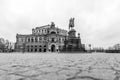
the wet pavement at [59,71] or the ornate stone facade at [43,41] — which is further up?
the ornate stone facade at [43,41]

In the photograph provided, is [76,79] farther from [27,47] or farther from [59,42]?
[27,47]

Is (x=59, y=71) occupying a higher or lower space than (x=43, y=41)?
lower

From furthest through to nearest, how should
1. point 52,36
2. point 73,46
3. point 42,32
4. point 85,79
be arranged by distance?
point 42,32
point 52,36
point 73,46
point 85,79

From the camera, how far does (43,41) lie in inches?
2249

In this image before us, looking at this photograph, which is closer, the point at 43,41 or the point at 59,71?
the point at 59,71

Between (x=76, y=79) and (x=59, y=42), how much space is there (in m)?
52.9

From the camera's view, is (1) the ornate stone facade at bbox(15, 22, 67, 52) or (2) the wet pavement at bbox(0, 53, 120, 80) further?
(1) the ornate stone facade at bbox(15, 22, 67, 52)

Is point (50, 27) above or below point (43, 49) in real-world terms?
above

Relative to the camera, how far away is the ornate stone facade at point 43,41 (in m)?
54.3

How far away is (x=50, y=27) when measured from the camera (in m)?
57.3

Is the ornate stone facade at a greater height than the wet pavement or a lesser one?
greater

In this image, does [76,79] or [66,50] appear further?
[66,50]

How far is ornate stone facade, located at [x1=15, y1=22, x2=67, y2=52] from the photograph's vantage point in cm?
5428

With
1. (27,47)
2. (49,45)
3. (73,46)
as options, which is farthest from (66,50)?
(27,47)
